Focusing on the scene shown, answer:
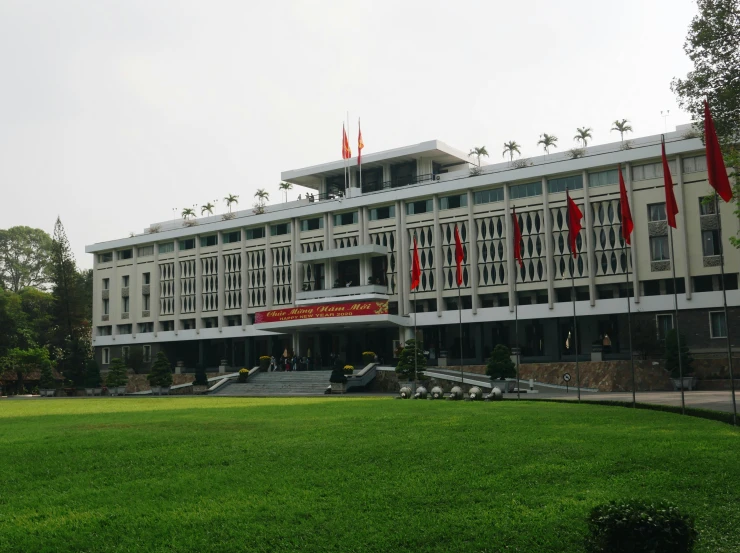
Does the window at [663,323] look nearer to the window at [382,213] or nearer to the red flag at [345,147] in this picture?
the window at [382,213]

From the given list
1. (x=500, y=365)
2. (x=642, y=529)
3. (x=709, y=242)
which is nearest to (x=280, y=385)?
(x=500, y=365)

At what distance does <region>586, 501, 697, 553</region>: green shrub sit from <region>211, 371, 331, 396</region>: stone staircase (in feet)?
128

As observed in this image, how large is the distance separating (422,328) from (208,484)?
44989mm

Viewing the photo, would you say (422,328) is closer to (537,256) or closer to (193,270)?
(537,256)

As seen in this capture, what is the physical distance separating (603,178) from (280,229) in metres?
26.6

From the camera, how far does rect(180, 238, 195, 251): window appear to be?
67812 millimetres

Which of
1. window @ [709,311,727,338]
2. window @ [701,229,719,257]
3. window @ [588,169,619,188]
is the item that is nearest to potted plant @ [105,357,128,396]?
Answer: window @ [588,169,619,188]

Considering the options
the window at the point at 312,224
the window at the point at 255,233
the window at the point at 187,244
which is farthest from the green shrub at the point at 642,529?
the window at the point at 187,244

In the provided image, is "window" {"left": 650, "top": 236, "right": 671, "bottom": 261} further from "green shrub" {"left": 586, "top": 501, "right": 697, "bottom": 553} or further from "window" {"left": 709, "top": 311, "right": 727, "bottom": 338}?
"green shrub" {"left": 586, "top": 501, "right": 697, "bottom": 553}

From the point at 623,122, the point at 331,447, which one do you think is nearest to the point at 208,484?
the point at 331,447

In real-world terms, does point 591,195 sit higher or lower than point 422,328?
higher

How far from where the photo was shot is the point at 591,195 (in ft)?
158

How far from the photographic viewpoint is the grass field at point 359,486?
7.64 m

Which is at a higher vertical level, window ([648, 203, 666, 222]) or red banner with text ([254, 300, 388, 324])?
window ([648, 203, 666, 222])
